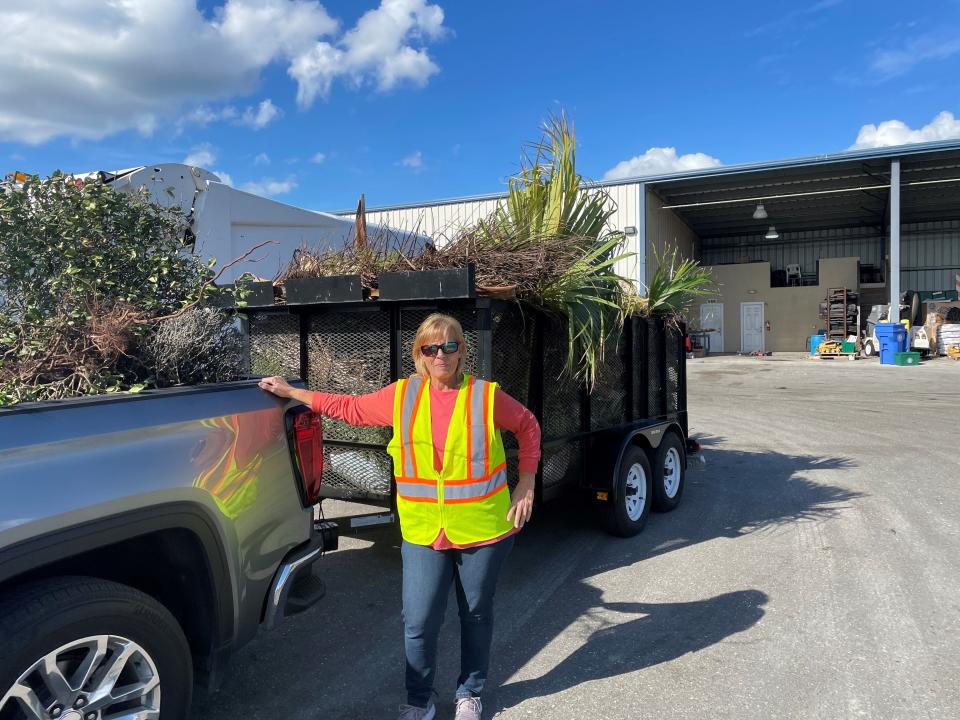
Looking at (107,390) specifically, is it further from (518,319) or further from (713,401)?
(713,401)

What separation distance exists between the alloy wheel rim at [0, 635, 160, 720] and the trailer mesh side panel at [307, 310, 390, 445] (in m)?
2.16

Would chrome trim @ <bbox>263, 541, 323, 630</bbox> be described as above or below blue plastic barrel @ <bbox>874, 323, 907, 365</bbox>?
below

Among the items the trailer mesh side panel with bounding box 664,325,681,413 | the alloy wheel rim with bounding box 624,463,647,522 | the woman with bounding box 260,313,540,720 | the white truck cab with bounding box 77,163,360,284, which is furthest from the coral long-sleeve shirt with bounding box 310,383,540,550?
the white truck cab with bounding box 77,163,360,284

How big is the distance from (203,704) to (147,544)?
1.04 meters

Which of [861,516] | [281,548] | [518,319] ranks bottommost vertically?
[861,516]

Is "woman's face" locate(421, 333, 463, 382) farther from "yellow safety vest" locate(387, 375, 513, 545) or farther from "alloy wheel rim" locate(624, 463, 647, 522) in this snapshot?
"alloy wheel rim" locate(624, 463, 647, 522)

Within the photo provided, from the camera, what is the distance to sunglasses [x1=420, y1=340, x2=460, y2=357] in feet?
8.94

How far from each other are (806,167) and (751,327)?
12.3 meters

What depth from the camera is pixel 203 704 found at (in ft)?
9.83

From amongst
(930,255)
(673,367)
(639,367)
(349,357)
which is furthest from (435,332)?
(930,255)

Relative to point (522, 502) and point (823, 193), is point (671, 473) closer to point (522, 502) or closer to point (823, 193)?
point (522, 502)

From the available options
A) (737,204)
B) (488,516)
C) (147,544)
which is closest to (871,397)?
(488,516)

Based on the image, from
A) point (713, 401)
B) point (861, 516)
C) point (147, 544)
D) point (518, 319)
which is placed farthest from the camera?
point (713, 401)

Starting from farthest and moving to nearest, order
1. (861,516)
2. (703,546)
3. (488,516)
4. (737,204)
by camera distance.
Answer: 1. (737,204)
2. (861,516)
3. (703,546)
4. (488,516)
